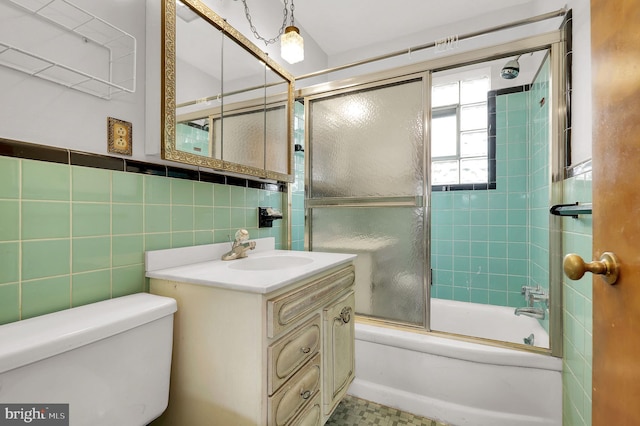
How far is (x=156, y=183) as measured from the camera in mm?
1072

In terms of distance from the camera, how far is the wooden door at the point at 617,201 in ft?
1.34

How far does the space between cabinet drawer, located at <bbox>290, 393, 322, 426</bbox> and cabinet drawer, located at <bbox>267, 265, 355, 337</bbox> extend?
0.37 meters

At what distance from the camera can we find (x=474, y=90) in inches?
96.1

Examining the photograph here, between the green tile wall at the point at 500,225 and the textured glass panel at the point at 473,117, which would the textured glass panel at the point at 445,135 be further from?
the green tile wall at the point at 500,225

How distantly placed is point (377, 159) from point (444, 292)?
1516mm

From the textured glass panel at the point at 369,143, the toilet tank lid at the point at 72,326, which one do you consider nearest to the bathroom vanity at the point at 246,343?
the toilet tank lid at the point at 72,326

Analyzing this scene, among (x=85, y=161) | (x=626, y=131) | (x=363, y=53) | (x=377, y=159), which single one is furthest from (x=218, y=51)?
(x=363, y=53)

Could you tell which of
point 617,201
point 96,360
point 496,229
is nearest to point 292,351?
point 96,360

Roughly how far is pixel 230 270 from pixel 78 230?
481 millimetres

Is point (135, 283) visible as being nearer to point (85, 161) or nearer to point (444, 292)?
point (85, 161)

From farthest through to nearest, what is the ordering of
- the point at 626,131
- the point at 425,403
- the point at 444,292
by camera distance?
the point at 444,292
the point at 425,403
the point at 626,131

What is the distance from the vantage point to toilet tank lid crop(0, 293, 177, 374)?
576mm

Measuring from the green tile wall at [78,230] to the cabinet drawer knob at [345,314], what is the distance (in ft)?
2.48

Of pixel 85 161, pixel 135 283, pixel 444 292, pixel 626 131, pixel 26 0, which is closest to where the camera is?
pixel 626 131
